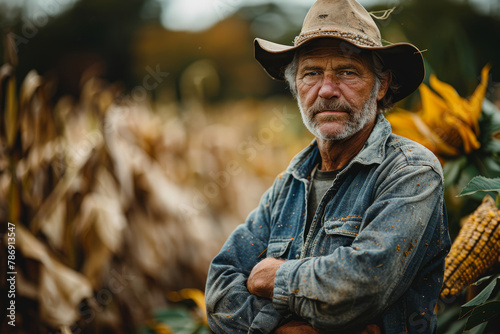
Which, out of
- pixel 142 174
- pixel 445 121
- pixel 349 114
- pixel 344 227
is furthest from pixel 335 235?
pixel 142 174

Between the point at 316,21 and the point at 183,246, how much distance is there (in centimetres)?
250

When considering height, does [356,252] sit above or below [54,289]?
above

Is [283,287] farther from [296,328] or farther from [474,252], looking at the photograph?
[474,252]

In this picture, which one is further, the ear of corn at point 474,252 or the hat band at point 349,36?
the ear of corn at point 474,252

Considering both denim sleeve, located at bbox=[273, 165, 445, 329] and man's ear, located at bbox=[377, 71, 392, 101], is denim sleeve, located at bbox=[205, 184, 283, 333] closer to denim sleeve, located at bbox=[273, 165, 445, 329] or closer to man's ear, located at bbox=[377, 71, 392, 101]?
denim sleeve, located at bbox=[273, 165, 445, 329]

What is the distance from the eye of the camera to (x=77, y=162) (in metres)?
3.25

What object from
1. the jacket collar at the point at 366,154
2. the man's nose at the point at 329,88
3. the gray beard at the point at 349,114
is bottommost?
the jacket collar at the point at 366,154

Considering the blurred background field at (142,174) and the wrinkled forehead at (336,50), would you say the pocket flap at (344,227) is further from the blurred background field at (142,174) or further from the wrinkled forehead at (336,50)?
the blurred background field at (142,174)

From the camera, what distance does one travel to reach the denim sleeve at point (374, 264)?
1302 mm

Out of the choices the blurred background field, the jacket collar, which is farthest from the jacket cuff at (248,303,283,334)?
the blurred background field

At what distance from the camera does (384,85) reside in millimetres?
1761

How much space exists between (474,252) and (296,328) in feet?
2.72

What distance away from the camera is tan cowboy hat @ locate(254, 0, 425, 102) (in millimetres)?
1602

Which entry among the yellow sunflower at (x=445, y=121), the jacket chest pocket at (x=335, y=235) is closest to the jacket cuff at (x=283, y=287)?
the jacket chest pocket at (x=335, y=235)
